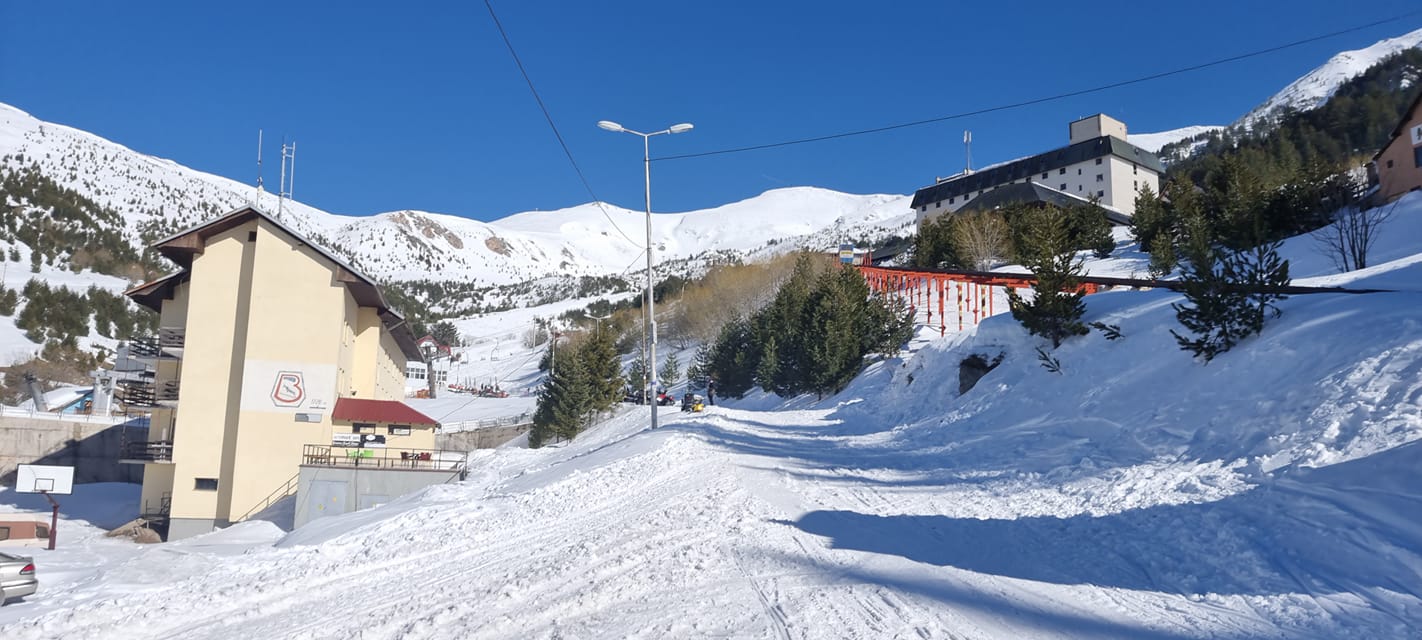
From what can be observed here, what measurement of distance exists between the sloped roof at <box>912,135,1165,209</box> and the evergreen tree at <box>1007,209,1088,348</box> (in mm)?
69030

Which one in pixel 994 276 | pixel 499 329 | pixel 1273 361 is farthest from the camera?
pixel 499 329

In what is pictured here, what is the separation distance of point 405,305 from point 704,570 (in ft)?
592

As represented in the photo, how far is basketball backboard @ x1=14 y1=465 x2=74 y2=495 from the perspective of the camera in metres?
30.8

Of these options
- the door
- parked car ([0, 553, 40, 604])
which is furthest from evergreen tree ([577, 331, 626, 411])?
parked car ([0, 553, 40, 604])

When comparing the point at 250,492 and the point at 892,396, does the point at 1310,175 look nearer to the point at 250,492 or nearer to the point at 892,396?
the point at 892,396

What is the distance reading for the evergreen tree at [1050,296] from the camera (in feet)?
62.5

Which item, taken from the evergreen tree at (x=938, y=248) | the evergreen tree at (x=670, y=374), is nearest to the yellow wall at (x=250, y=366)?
the evergreen tree at (x=938, y=248)

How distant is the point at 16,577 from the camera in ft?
Result: 48.1

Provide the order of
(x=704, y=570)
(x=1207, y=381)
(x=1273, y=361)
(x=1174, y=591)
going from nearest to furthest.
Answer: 1. (x=1174, y=591)
2. (x=704, y=570)
3. (x=1273, y=361)
4. (x=1207, y=381)

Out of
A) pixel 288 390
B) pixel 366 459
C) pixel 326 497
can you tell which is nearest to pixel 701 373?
pixel 366 459

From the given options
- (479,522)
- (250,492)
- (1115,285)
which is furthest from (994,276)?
(250,492)

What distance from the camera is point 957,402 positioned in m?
21.1

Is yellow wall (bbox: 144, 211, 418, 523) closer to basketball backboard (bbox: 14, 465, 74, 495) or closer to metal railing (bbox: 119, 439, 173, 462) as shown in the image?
metal railing (bbox: 119, 439, 173, 462)

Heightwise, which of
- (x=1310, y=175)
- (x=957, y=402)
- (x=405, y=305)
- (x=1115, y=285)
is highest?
(x=405, y=305)
